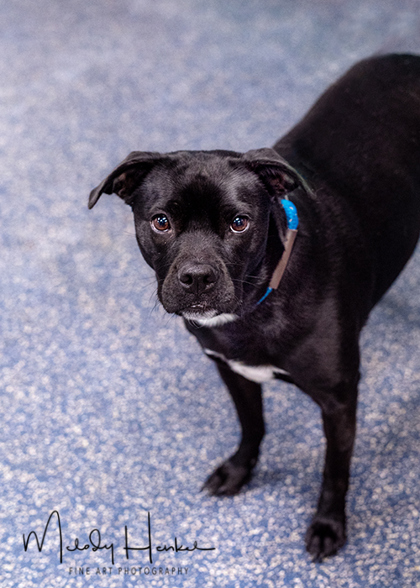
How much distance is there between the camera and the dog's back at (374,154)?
1.99 meters

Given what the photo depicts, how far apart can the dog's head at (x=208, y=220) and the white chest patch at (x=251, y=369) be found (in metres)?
0.20

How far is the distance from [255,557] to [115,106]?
123 inches

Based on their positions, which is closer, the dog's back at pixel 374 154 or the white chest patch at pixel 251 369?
the white chest patch at pixel 251 369

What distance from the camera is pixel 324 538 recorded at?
2.04 m

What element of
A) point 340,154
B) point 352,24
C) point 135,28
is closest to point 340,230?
point 340,154

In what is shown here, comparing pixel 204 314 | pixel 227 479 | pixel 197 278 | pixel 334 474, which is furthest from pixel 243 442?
pixel 197 278

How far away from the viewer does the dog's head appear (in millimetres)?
1638

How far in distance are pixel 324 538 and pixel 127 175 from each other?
1277 mm

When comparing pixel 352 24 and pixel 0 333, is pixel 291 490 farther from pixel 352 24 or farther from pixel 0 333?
pixel 352 24

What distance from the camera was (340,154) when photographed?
6.65 ft

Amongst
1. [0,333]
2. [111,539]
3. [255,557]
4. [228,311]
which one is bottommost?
[0,333]
